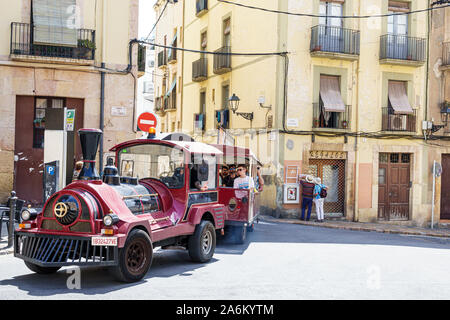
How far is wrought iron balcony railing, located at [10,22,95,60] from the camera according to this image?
16266 mm

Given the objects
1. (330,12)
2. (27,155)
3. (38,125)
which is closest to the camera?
(27,155)

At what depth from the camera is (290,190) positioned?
20312 millimetres

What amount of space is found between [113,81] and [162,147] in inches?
351

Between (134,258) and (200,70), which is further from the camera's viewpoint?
(200,70)

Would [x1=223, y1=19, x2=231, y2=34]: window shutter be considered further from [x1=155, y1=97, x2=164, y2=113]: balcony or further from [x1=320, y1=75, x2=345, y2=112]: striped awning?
[x1=155, y1=97, x2=164, y2=113]: balcony

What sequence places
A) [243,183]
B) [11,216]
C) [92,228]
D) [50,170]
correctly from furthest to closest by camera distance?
[243,183] → [50,170] → [11,216] → [92,228]

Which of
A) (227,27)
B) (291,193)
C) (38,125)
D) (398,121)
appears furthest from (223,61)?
(38,125)

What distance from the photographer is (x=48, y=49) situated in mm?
16562

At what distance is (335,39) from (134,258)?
1562cm

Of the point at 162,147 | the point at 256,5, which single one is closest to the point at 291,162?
the point at 256,5

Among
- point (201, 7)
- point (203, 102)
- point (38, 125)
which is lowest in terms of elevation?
point (38, 125)

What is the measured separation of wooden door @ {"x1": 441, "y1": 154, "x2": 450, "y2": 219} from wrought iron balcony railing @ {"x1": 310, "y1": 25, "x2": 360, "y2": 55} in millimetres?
6385

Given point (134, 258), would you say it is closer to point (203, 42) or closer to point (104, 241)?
point (104, 241)
